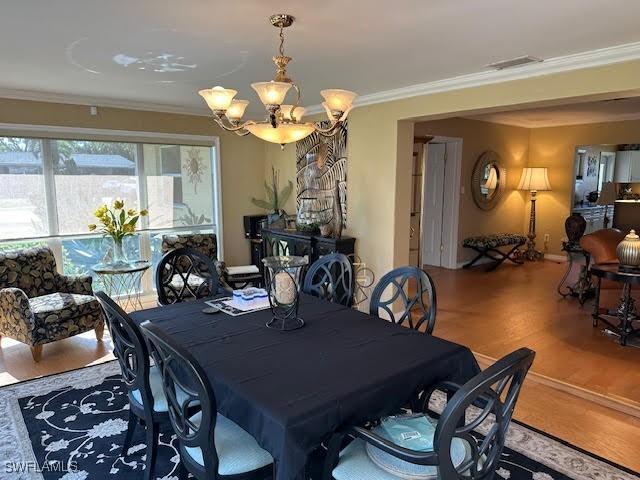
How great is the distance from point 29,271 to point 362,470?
3805mm

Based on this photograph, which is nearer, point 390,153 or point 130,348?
point 130,348

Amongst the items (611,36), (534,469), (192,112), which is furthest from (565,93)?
(192,112)

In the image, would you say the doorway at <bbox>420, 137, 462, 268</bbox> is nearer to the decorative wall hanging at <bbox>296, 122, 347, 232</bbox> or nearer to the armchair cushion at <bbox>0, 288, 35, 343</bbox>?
the decorative wall hanging at <bbox>296, 122, 347, 232</bbox>

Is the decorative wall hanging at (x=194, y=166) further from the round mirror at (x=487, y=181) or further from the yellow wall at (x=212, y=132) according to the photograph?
the round mirror at (x=487, y=181)

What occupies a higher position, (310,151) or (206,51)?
(206,51)

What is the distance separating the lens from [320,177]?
5.33 m

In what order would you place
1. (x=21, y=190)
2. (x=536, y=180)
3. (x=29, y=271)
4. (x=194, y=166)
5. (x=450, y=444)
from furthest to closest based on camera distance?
(x=536, y=180) < (x=194, y=166) < (x=21, y=190) < (x=29, y=271) < (x=450, y=444)

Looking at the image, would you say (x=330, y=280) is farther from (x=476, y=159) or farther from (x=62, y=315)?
(x=476, y=159)

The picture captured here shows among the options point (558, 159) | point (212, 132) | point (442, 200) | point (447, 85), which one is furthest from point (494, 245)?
point (212, 132)

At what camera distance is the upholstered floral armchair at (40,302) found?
11.9 ft

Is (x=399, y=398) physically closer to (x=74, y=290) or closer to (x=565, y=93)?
(x=565, y=93)

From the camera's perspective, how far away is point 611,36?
2562 mm

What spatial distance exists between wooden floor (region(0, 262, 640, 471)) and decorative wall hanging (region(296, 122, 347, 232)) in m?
1.71

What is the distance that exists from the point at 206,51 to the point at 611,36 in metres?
2.42
